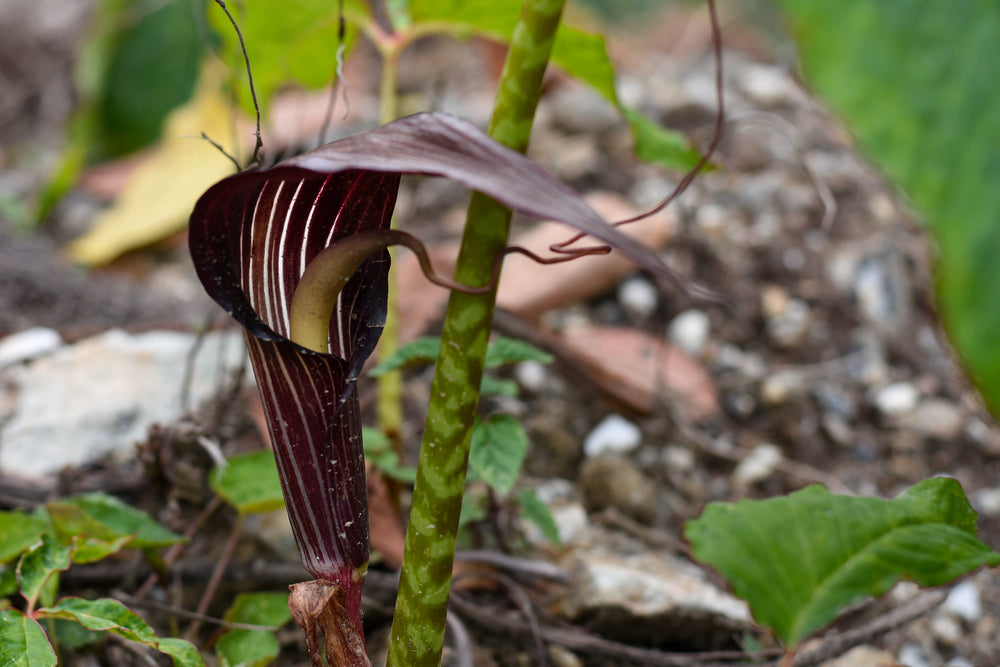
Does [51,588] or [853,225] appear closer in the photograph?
[51,588]

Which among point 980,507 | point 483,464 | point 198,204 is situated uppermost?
point 198,204

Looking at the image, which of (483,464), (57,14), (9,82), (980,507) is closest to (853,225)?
(980,507)

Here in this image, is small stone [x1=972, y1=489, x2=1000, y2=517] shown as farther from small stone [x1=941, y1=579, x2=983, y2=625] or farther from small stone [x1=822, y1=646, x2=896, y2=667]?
small stone [x1=822, y1=646, x2=896, y2=667]

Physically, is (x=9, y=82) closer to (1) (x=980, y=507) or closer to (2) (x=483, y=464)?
(2) (x=483, y=464)

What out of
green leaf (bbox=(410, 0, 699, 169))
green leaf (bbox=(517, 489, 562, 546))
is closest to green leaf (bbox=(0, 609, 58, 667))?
green leaf (bbox=(517, 489, 562, 546))

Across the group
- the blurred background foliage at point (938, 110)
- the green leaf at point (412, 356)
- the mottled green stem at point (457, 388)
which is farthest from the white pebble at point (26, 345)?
the blurred background foliage at point (938, 110)

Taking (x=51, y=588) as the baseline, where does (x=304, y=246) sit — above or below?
above

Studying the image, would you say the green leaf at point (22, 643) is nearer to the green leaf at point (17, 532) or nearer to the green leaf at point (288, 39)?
the green leaf at point (17, 532)
